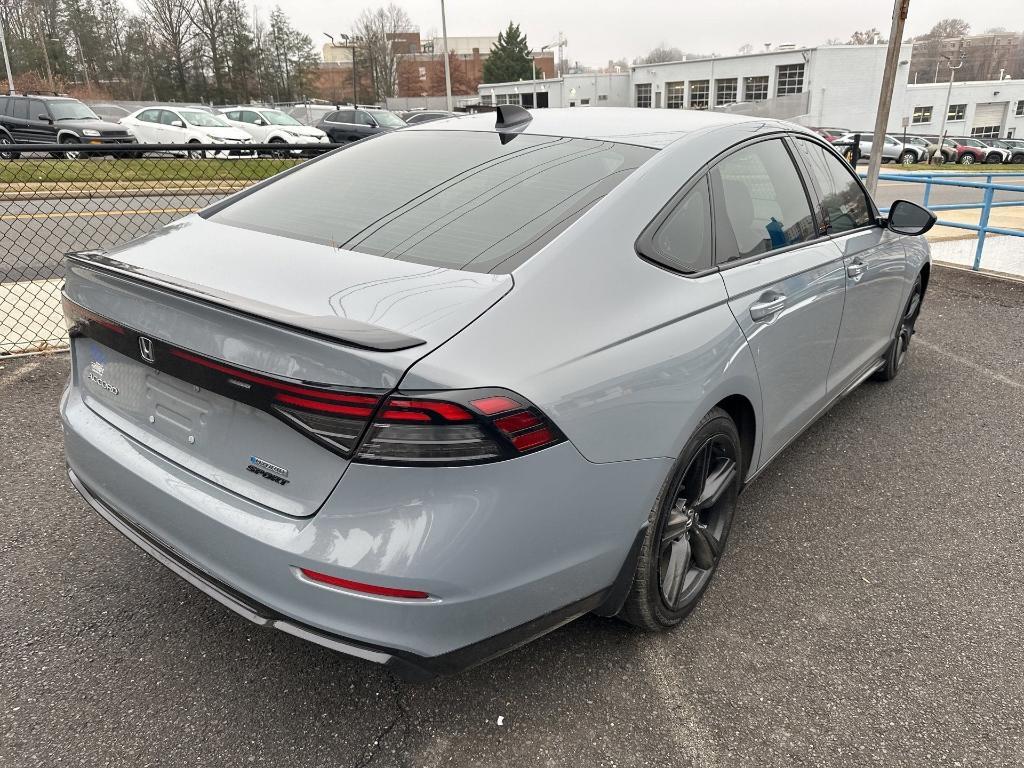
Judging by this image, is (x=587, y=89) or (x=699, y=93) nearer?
(x=699, y=93)

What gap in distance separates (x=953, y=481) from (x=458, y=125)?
2.84m

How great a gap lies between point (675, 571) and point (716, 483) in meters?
0.34

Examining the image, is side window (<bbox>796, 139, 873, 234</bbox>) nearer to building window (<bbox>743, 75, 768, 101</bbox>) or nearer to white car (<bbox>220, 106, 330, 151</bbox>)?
white car (<bbox>220, 106, 330, 151</bbox>)

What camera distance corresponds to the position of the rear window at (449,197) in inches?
82.3

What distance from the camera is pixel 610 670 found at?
2301 mm

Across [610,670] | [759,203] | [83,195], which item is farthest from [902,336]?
[83,195]

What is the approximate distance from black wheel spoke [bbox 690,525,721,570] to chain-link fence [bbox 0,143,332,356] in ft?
14.1

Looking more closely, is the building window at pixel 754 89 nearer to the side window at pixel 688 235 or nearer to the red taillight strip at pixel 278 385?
the side window at pixel 688 235

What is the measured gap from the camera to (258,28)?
66312 millimetres

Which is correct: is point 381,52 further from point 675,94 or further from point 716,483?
point 716,483

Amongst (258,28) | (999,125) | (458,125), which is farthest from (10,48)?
(999,125)

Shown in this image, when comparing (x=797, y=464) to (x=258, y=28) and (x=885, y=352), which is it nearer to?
(x=885, y=352)

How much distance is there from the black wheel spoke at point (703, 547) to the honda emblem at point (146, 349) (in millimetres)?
1752

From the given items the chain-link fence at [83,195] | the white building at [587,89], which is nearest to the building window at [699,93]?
the white building at [587,89]
